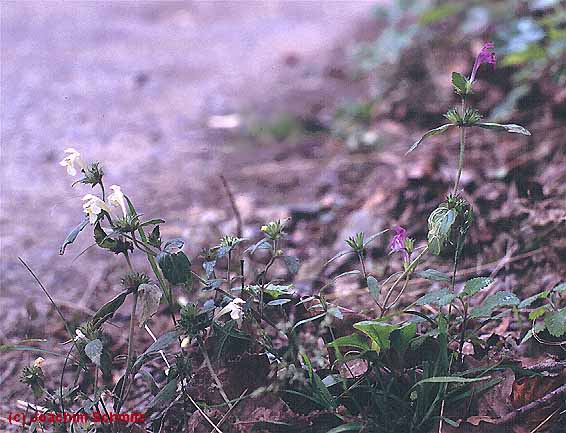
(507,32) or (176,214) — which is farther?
(507,32)

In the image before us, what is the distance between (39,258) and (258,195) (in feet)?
2.57

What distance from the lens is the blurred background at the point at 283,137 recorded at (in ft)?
6.38

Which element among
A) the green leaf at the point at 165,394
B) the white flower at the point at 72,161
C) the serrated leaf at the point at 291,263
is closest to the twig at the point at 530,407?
the serrated leaf at the point at 291,263

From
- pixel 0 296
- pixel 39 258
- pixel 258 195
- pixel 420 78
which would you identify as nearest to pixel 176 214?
pixel 258 195

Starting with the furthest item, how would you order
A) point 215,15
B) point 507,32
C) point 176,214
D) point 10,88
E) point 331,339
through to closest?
point 215,15 → point 10,88 → point 507,32 → point 176,214 → point 331,339

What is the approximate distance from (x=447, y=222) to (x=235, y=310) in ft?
1.10

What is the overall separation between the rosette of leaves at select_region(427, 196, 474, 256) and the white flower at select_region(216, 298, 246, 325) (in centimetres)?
29

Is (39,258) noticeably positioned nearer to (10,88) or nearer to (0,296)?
(0,296)

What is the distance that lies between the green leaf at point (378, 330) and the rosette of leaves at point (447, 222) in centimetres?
13

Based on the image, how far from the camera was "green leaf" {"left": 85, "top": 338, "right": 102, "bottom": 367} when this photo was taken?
1.03m

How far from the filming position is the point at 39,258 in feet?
7.07

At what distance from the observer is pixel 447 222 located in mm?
1059

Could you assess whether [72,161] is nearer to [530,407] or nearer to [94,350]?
[94,350]

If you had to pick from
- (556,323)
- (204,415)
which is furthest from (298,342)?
(556,323)
